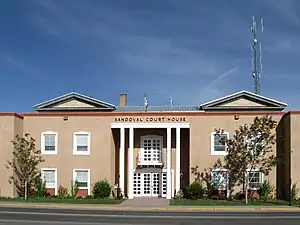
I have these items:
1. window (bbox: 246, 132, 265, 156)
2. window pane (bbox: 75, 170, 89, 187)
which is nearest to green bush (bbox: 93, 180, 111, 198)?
window pane (bbox: 75, 170, 89, 187)

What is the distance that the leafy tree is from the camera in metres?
36.0

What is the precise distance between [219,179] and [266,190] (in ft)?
11.7

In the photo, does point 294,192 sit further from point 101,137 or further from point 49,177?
point 49,177

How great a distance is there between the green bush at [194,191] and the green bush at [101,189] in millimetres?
5913

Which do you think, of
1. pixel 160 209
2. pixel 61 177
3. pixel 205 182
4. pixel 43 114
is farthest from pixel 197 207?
pixel 43 114

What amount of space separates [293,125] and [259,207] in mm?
8052

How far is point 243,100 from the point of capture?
45906mm

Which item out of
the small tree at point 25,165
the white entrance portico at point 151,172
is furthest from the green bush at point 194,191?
the small tree at point 25,165

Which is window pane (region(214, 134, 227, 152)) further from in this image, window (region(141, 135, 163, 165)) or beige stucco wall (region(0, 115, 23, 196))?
beige stucco wall (region(0, 115, 23, 196))

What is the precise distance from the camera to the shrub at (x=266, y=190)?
1486 inches

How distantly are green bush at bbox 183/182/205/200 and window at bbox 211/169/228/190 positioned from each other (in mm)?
1110

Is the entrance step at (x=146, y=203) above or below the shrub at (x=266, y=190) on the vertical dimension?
below

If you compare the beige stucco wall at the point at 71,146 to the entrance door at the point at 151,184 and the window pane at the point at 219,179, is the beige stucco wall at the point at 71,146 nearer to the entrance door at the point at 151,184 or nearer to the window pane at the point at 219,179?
the entrance door at the point at 151,184

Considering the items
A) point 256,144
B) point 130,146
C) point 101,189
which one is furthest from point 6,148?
point 256,144
